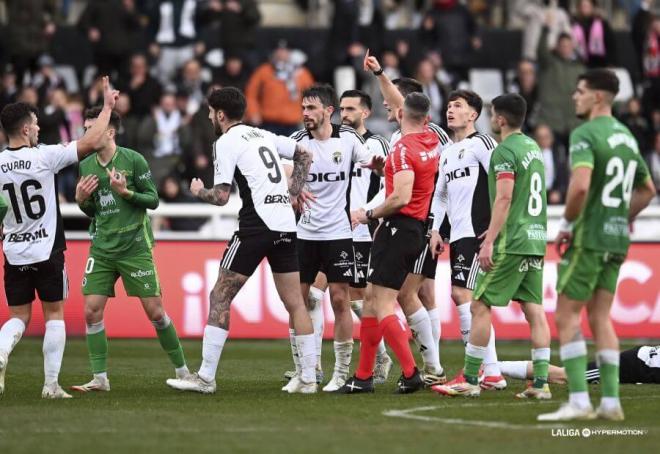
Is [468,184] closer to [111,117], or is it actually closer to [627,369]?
[627,369]

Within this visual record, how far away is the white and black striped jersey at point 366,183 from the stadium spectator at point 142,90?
928 cm

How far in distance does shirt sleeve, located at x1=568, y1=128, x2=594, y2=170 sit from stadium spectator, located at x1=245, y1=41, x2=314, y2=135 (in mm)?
13729

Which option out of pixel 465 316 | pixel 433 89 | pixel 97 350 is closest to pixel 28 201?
pixel 97 350

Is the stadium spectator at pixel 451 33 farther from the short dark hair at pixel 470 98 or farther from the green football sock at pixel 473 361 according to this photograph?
the green football sock at pixel 473 361

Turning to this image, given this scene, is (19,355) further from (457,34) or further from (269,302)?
(457,34)

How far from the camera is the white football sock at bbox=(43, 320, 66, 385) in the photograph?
1202 centimetres

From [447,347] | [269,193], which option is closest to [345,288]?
[269,193]

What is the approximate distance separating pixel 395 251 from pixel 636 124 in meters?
13.4

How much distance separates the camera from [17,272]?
12148 millimetres

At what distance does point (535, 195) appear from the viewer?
37.9 ft

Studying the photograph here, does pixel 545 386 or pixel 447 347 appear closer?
pixel 545 386

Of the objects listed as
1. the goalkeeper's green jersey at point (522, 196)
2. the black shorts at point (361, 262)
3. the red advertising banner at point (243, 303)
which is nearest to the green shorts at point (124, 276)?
the black shorts at point (361, 262)

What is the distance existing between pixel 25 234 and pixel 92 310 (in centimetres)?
96

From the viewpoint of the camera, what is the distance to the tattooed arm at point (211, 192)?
11.4m
